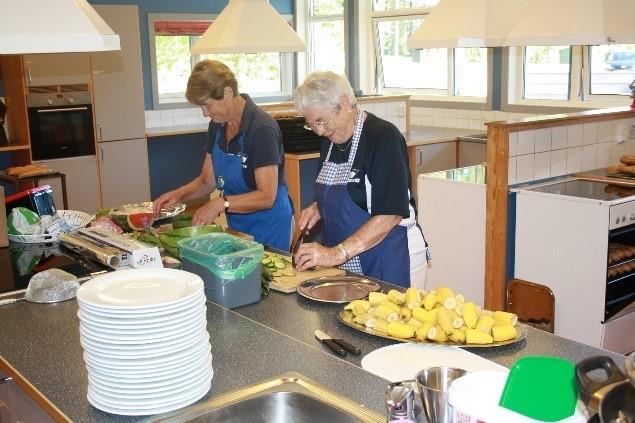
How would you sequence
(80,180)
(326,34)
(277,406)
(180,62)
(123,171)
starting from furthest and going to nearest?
(326,34), (180,62), (123,171), (80,180), (277,406)

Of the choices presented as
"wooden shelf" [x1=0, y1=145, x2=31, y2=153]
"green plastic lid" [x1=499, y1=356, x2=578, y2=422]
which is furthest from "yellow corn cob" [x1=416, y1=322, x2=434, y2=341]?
"wooden shelf" [x1=0, y1=145, x2=31, y2=153]

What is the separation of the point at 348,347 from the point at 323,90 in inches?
45.0

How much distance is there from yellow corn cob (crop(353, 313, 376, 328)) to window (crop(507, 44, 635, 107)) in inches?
225

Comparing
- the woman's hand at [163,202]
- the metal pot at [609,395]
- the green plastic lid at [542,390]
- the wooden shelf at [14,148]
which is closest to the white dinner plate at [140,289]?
the green plastic lid at [542,390]

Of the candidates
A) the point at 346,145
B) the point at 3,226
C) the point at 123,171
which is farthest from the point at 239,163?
the point at 123,171

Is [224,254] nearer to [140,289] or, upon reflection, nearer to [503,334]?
[140,289]

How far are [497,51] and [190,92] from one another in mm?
5410

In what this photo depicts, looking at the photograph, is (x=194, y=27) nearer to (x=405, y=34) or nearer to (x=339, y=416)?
(x=405, y=34)

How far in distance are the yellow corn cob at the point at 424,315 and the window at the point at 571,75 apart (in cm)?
569

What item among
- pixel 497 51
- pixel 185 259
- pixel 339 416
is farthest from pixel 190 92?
pixel 497 51

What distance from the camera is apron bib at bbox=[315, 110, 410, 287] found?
3.03 m

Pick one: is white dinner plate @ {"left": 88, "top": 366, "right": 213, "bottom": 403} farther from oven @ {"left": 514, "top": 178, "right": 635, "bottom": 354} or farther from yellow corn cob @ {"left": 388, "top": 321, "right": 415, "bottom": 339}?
oven @ {"left": 514, "top": 178, "right": 635, "bottom": 354}

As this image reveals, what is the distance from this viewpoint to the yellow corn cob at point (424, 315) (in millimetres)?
2123

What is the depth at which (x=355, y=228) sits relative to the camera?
10.0ft
